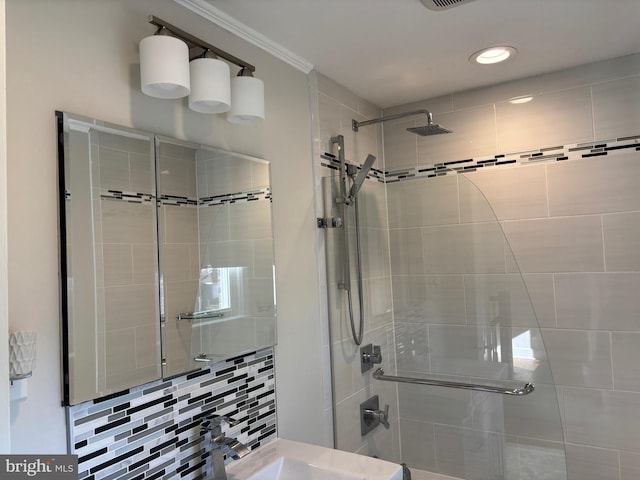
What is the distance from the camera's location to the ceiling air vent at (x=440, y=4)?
66.0 inches

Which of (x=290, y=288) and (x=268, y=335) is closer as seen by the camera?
(x=268, y=335)

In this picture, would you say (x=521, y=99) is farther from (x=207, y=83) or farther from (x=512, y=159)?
(x=207, y=83)

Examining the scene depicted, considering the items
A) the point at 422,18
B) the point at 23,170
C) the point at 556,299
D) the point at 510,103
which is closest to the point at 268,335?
the point at 23,170

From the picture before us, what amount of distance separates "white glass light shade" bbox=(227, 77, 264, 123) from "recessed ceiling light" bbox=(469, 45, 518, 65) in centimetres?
114

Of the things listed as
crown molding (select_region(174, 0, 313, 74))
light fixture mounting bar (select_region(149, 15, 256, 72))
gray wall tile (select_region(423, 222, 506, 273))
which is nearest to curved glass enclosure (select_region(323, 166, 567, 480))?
gray wall tile (select_region(423, 222, 506, 273))

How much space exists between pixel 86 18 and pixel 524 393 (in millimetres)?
2232

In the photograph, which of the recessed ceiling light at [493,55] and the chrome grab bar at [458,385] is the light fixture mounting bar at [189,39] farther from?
the chrome grab bar at [458,385]

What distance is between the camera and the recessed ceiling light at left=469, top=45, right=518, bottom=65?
2125 mm

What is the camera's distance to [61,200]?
1.17 m

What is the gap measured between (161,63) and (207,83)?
0.17m

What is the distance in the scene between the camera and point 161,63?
4.20ft

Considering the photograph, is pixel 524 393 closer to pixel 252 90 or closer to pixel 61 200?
pixel 252 90

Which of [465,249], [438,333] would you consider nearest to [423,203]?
[465,249]

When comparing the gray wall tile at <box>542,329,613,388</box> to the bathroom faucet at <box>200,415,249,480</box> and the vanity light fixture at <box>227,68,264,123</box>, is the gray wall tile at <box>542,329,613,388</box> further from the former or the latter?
the vanity light fixture at <box>227,68,264,123</box>
